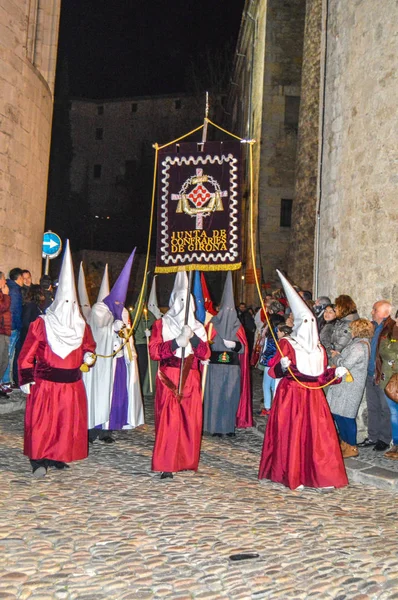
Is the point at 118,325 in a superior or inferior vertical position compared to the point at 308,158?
inferior

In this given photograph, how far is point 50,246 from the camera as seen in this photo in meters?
13.3

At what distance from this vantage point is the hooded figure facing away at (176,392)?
6.06 m

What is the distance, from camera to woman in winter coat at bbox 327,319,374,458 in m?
6.98

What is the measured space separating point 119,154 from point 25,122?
36.6 metres

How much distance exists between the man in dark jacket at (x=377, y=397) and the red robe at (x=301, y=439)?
1364 mm

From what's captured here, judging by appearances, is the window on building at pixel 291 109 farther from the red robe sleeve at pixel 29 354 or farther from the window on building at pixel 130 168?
the window on building at pixel 130 168

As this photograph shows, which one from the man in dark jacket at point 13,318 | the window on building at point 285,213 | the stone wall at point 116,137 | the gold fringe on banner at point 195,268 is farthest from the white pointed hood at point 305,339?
the stone wall at point 116,137

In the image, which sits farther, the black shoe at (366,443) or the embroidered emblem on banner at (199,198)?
the black shoe at (366,443)

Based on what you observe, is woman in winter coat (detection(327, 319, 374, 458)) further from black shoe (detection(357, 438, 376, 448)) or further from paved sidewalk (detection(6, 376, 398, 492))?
black shoe (detection(357, 438, 376, 448))

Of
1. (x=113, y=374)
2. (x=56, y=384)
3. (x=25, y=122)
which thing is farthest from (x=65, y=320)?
(x=25, y=122)

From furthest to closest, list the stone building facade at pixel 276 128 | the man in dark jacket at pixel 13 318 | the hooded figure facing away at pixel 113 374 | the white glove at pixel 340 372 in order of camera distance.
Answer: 1. the stone building facade at pixel 276 128
2. the man in dark jacket at pixel 13 318
3. the hooded figure facing away at pixel 113 374
4. the white glove at pixel 340 372

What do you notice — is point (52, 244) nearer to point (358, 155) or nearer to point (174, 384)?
point (358, 155)

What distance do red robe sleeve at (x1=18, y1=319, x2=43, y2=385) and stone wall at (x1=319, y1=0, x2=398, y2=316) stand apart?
4456 mm

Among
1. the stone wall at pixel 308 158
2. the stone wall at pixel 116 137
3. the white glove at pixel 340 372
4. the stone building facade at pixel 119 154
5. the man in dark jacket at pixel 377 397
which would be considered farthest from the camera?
the stone wall at pixel 116 137
